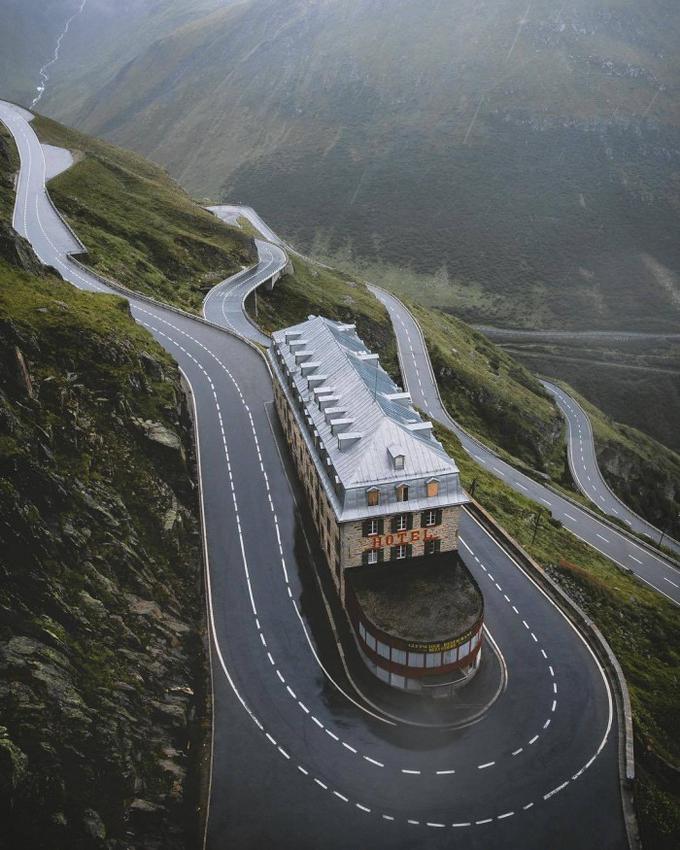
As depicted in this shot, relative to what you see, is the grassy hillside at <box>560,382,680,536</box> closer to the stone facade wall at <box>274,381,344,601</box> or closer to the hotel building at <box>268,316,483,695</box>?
the stone facade wall at <box>274,381,344,601</box>

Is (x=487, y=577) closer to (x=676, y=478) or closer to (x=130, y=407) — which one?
(x=130, y=407)

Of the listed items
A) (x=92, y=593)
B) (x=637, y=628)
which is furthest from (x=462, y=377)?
(x=92, y=593)

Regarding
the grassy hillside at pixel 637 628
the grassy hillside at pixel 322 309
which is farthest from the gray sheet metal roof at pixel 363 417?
the grassy hillside at pixel 322 309

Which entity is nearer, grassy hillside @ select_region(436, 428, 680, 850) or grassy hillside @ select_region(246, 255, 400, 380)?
grassy hillside @ select_region(436, 428, 680, 850)

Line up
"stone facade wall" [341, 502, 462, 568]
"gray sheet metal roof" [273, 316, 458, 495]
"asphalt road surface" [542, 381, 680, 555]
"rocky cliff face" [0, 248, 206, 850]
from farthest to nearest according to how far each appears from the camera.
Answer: "asphalt road surface" [542, 381, 680, 555]
"stone facade wall" [341, 502, 462, 568]
"gray sheet metal roof" [273, 316, 458, 495]
"rocky cliff face" [0, 248, 206, 850]

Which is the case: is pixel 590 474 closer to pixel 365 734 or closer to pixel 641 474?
pixel 641 474

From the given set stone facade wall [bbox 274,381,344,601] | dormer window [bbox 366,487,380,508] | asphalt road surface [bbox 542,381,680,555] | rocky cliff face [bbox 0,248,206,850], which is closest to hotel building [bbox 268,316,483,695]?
dormer window [bbox 366,487,380,508]
